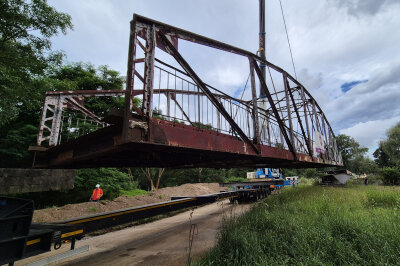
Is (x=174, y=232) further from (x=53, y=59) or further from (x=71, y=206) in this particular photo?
(x=53, y=59)

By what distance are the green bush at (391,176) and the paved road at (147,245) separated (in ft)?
71.0

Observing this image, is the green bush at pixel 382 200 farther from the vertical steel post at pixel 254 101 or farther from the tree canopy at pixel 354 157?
the tree canopy at pixel 354 157

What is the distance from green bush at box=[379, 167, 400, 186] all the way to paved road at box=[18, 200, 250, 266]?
21634 mm

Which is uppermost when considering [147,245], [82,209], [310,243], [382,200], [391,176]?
[391,176]

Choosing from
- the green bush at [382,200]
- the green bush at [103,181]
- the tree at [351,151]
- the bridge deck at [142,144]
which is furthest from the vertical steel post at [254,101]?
the tree at [351,151]

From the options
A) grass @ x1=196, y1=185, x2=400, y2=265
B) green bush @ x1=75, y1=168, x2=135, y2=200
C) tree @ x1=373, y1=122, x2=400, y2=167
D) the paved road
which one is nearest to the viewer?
grass @ x1=196, y1=185, x2=400, y2=265

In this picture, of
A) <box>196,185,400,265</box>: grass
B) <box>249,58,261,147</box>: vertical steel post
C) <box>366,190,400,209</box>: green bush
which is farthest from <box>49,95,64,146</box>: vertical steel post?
<box>366,190,400,209</box>: green bush

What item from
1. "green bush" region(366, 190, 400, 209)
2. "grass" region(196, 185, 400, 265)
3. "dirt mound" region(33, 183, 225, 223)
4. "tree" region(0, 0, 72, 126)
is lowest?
"dirt mound" region(33, 183, 225, 223)

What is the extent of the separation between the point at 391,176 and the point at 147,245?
81.5ft

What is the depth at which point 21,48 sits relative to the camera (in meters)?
8.77

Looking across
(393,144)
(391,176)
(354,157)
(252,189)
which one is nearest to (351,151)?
(354,157)

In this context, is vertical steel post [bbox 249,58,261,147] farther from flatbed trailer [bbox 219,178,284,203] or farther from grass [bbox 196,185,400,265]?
flatbed trailer [bbox 219,178,284,203]

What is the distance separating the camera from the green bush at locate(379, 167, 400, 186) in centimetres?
2017

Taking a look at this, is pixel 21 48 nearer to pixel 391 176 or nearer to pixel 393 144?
pixel 391 176
